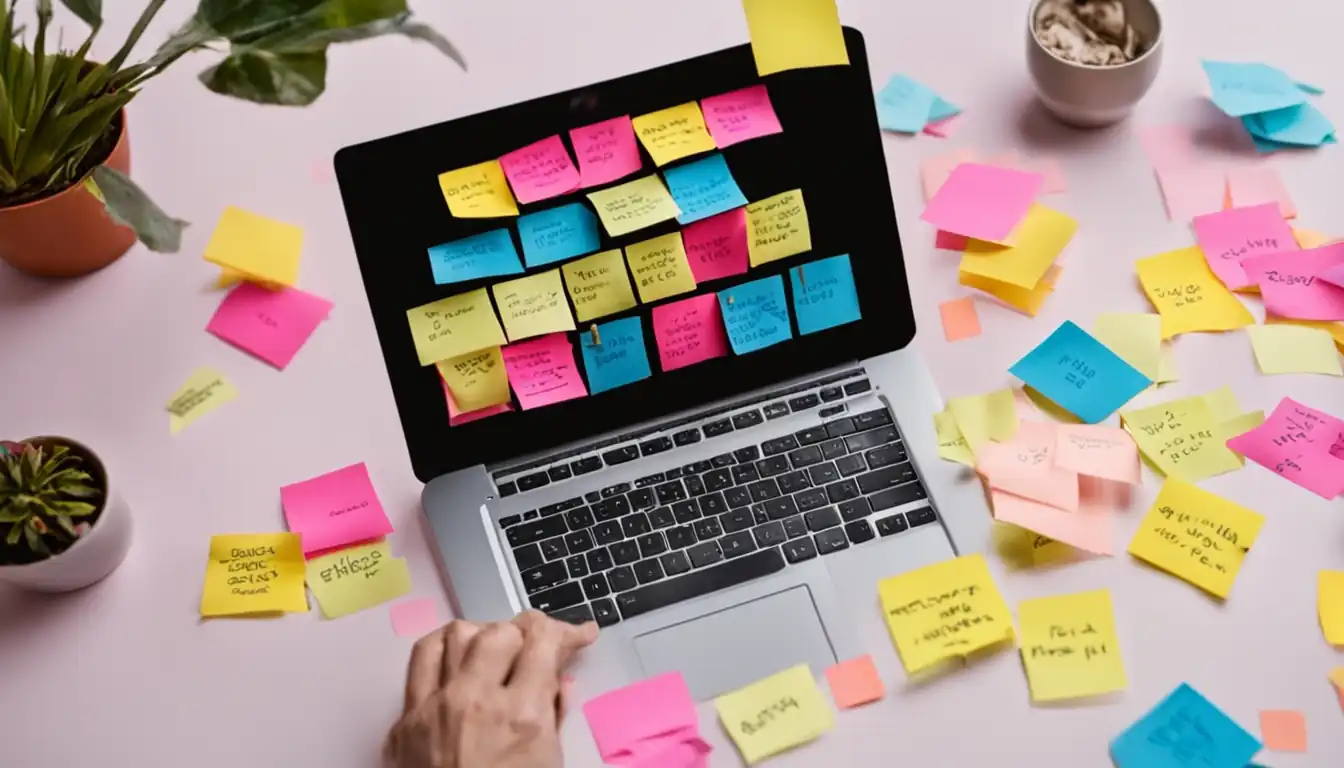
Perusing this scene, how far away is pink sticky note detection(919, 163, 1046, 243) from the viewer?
3.34ft

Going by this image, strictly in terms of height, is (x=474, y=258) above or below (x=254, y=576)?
above

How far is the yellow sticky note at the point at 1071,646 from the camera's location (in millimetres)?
819

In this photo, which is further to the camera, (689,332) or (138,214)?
(689,332)

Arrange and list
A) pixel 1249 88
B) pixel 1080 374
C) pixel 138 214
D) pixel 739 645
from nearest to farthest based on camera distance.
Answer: pixel 138 214 < pixel 739 645 < pixel 1080 374 < pixel 1249 88

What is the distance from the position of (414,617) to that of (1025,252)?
1.83 feet

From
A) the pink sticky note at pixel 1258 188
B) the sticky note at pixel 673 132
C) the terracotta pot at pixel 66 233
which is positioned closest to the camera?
the sticky note at pixel 673 132

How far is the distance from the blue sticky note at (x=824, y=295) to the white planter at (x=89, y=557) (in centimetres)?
50

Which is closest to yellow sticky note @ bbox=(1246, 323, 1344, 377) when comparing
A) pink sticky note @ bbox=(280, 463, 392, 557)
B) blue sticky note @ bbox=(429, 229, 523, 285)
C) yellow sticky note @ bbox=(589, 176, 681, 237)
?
yellow sticky note @ bbox=(589, 176, 681, 237)

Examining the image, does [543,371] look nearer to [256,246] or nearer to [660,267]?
[660,267]

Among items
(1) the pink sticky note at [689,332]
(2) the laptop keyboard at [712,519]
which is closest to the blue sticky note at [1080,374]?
(2) the laptop keyboard at [712,519]

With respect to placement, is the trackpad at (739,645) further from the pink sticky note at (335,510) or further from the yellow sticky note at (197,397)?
the yellow sticky note at (197,397)

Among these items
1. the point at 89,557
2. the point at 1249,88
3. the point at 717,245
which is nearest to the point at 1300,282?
the point at 1249,88

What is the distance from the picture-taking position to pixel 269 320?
3.25 ft

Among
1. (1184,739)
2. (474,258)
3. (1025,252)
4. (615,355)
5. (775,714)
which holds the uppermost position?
(474,258)
